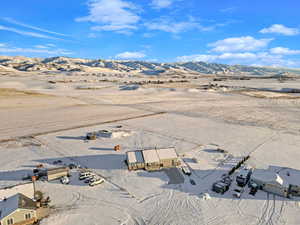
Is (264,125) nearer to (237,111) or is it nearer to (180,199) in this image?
(237,111)

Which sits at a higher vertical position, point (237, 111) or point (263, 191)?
point (237, 111)

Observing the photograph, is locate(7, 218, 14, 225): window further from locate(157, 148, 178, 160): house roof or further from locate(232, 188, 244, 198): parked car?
locate(232, 188, 244, 198): parked car

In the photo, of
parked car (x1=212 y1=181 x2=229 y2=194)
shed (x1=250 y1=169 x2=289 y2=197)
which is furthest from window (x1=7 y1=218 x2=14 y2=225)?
shed (x1=250 y1=169 x2=289 y2=197)

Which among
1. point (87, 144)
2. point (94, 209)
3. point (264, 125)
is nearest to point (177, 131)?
point (87, 144)

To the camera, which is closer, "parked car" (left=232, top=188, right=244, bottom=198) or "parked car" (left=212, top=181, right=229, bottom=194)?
"parked car" (left=232, top=188, right=244, bottom=198)

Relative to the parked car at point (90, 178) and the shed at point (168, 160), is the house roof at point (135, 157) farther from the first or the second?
the parked car at point (90, 178)
